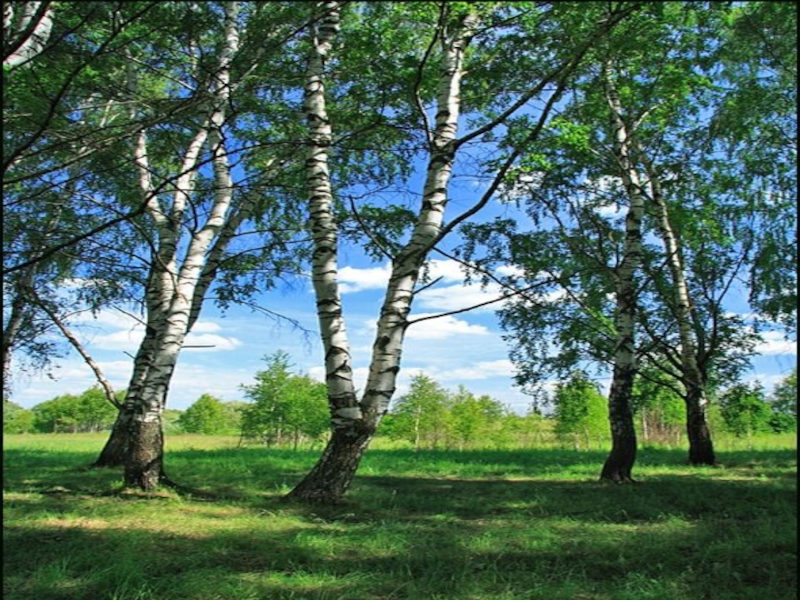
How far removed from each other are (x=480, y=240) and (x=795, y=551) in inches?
314

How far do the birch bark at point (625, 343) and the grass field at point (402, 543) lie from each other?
28.0 inches

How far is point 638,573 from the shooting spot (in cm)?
414

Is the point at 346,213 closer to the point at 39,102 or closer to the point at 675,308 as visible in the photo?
the point at 39,102

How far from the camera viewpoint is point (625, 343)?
9.81 meters

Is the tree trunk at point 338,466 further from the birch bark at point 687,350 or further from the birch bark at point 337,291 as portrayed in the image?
the birch bark at point 687,350

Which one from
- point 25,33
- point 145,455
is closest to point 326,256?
point 145,455

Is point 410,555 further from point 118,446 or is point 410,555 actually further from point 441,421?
point 441,421

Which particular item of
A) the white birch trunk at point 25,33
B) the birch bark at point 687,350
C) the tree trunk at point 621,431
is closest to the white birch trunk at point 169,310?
the white birch trunk at point 25,33

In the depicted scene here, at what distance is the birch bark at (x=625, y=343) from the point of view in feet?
31.3

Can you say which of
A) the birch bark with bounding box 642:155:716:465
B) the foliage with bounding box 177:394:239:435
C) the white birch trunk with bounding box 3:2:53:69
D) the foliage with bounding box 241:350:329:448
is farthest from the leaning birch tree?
the foliage with bounding box 177:394:239:435

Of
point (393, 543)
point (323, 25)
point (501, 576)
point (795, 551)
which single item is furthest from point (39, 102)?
point (795, 551)

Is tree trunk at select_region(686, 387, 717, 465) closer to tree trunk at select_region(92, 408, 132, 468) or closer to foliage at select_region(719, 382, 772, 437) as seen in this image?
foliage at select_region(719, 382, 772, 437)

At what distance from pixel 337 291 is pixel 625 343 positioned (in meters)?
5.65

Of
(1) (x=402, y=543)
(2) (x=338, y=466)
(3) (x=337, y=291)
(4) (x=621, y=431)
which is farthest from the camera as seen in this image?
(4) (x=621, y=431)
